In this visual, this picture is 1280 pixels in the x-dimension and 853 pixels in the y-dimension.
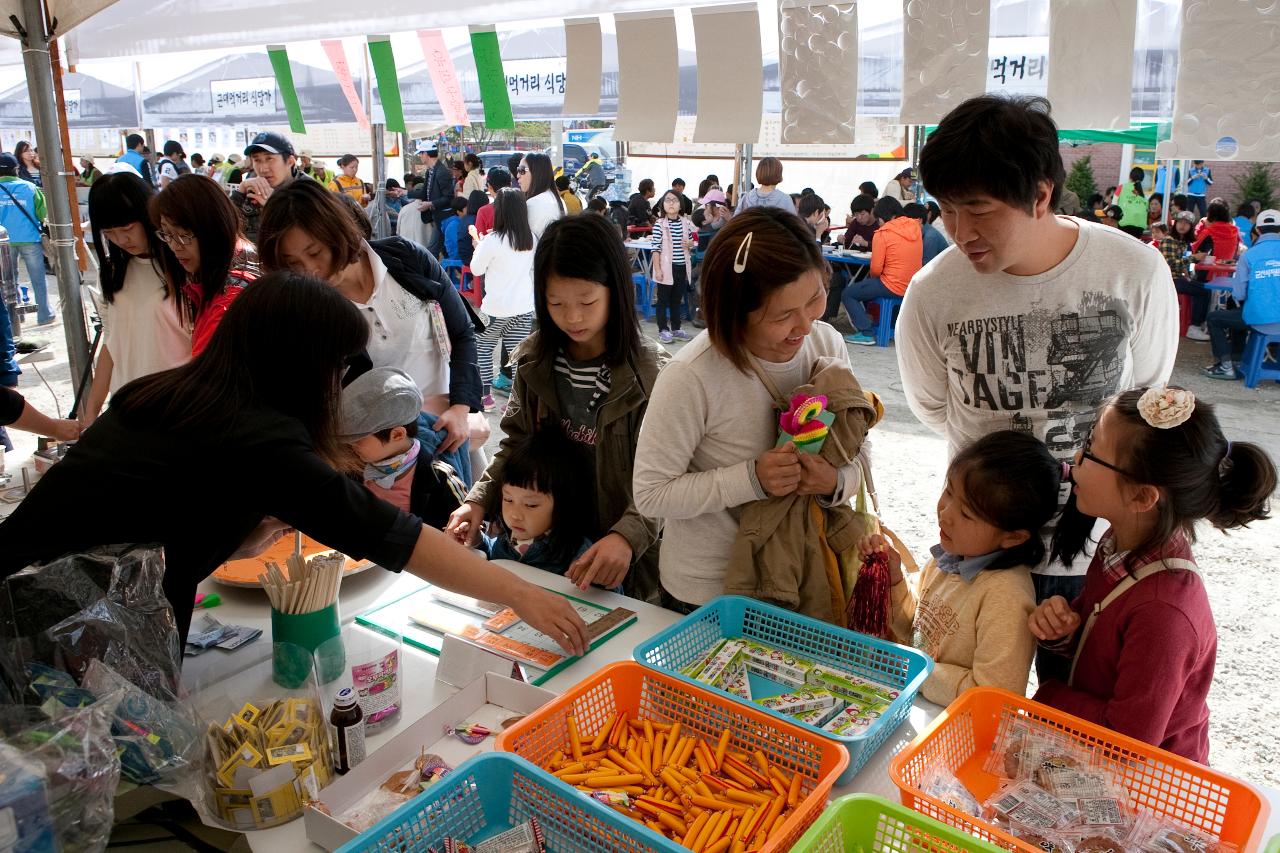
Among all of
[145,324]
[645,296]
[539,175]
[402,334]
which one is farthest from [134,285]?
[645,296]

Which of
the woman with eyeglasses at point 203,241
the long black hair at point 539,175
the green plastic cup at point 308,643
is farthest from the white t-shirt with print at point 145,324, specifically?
the long black hair at point 539,175

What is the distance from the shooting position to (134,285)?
2699 mm

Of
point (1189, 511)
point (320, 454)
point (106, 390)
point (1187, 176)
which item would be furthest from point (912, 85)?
point (1187, 176)

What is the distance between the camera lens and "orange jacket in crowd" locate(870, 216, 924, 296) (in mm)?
7324

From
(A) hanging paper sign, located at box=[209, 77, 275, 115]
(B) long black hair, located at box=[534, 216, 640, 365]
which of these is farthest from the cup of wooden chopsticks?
(A) hanging paper sign, located at box=[209, 77, 275, 115]

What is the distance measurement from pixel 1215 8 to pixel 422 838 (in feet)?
6.34

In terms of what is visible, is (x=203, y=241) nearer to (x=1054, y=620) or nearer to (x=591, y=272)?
(x=591, y=272)

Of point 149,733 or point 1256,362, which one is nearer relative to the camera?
point 149,733

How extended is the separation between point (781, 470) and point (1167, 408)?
594 millimetres

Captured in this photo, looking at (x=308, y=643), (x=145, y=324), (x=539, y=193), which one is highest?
(x=539, y=193)

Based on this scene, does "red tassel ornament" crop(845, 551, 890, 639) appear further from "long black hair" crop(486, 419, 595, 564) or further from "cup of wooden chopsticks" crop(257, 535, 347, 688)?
"cup of wooden chopsticks" crop(257, 535, 347, 688)

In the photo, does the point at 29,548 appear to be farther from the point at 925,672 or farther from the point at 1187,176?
the point at 1187,176

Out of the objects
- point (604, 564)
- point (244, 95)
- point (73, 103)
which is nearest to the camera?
point (604, 564)

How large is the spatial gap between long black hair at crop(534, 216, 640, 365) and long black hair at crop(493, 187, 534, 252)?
13.5 ft
